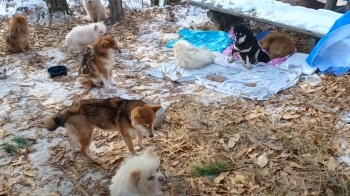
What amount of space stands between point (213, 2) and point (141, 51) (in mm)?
1981

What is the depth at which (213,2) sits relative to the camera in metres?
7.33

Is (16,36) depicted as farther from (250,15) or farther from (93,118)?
(250,15)

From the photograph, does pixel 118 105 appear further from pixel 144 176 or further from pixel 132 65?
pixel 132 65

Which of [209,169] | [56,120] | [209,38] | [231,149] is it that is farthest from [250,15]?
[56,120]

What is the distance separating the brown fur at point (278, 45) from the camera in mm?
6184

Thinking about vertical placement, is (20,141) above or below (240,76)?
below

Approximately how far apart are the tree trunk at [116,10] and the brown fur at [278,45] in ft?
12.1

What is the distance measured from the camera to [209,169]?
11.8 ft

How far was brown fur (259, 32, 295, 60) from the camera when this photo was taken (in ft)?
20.3

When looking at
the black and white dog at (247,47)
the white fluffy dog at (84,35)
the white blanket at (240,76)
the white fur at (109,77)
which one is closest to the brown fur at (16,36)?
the white fluffy dog at (84,35)

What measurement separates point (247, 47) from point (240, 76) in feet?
1.76

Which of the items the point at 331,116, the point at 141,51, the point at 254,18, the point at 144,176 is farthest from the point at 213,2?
the point at 144,176

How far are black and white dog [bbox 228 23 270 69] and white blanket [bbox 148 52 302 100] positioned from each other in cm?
13

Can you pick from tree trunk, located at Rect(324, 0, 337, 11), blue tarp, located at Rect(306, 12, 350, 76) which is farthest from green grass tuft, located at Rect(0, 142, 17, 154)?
tree trunk, located at Rect(324, 0, 337, 11)
